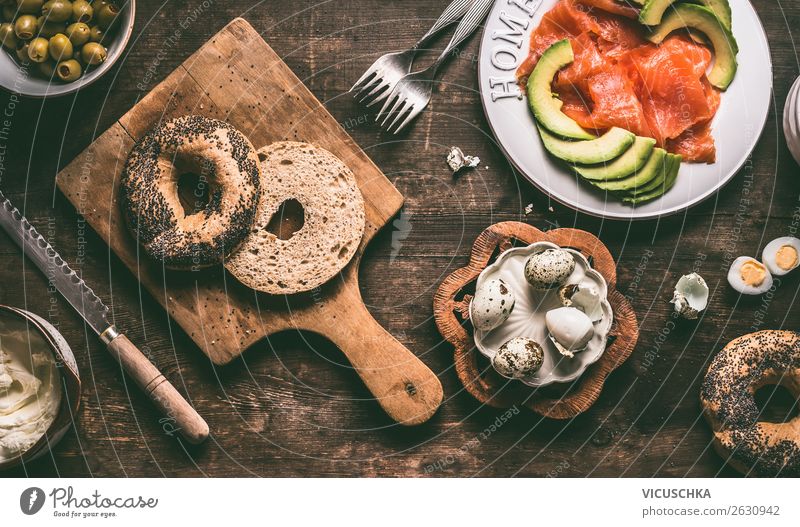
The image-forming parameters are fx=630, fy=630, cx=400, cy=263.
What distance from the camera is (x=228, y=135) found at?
6.49 feet

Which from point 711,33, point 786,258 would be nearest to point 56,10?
point 711,33

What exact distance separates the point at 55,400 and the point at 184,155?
2.78ft

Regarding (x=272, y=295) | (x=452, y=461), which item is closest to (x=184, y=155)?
(x=272, y=295)

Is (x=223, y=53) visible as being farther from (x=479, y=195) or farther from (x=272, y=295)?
(x=479, y=195)

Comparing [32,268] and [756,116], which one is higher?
[756,116]

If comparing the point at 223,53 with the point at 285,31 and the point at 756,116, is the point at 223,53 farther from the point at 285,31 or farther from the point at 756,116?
the point at 756,116

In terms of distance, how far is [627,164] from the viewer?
1996 mm

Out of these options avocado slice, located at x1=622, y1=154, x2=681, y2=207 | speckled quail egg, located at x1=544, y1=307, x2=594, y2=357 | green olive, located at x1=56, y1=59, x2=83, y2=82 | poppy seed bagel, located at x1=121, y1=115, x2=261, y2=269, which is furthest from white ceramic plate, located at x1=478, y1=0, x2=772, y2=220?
green olive, located at x1=56, y1=59, x2=83, y2=82

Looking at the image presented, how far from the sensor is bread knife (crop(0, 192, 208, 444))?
199 cm

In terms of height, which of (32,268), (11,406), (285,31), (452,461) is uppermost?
(285,31)

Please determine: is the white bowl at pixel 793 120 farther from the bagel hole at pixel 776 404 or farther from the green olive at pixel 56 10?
the green olive at pixel 56 10

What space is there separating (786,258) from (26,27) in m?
2.53

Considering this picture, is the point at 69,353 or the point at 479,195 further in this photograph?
the point at 479,195

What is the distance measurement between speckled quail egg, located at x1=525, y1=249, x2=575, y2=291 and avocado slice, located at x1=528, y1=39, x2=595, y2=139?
397mm
